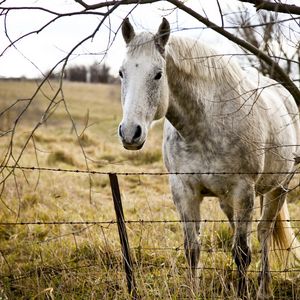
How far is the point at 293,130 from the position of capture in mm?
5355

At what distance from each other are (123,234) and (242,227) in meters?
1.06

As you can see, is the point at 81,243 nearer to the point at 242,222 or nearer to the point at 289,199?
the point at 242,222

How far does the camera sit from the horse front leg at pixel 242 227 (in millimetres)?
4074

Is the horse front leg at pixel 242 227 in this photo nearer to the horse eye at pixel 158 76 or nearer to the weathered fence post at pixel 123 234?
the weathered fence post at pixel 123 234

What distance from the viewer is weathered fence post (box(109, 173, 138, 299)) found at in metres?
3.75

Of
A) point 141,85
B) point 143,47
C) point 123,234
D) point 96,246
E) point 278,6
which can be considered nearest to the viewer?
point 278,6

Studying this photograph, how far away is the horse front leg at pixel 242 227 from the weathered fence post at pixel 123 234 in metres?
0.87

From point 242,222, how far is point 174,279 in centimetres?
85

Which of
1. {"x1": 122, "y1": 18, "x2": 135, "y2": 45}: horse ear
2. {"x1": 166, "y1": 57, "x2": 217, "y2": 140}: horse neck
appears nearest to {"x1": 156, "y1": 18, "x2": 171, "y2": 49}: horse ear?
{"x1": 122, "y1": 18, "x2": 135, "y2": 45}: horse ear

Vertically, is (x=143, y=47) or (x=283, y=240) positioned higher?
(x=143, y=47)

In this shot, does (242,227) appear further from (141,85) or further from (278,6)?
(278,6)

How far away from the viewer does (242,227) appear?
4.23m

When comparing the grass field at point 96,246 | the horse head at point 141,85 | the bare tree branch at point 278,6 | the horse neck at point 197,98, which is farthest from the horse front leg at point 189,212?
the bare tree branch at point 278,6

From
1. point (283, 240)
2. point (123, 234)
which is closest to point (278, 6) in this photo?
point (123, 234)
